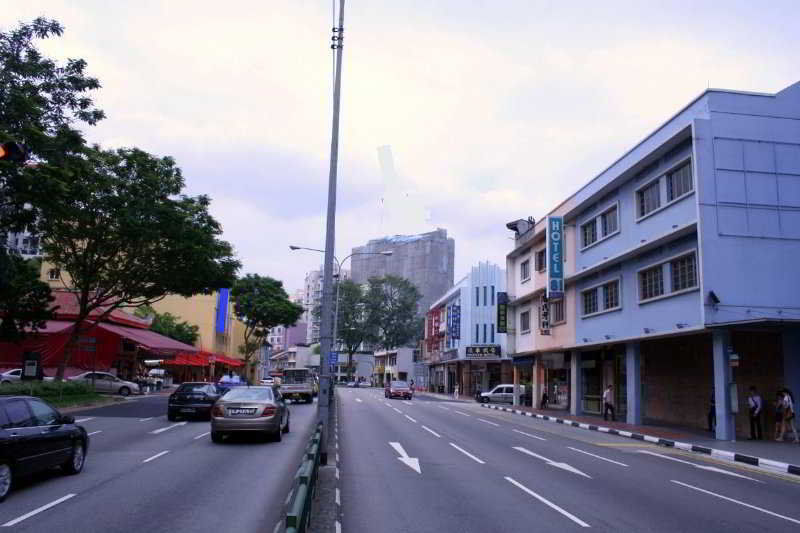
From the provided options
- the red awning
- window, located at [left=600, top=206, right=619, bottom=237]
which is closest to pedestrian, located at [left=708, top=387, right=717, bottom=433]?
window, located at [left=600, top=206, right=619, bottom=237]

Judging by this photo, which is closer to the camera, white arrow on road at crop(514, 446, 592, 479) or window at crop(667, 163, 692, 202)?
white arrow on road at crop(514, 446, 592, 479)

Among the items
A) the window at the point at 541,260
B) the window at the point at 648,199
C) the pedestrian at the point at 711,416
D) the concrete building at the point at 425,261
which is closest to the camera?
the pedestrian at the point at 711,416

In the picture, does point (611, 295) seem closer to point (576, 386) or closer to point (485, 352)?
point (576, 386)

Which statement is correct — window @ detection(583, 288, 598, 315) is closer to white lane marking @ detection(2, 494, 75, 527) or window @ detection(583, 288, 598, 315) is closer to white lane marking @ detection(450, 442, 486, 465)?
white lane marking @ detection(450, 442, 486, 465)

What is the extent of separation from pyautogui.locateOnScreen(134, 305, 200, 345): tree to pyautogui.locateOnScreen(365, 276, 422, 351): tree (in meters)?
28.3

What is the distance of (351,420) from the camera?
25.9m

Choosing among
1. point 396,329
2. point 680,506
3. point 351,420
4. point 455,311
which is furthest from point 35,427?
point 396,329

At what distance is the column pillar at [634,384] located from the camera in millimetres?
27250

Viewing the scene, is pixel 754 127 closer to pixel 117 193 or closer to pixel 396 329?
pixel 117 193

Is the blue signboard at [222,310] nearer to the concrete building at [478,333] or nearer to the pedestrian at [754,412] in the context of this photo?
the concrete building at [478,333]

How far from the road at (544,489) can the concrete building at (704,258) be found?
5545 millimetres

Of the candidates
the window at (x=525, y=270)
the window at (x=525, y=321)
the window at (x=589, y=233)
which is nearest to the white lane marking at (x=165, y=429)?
the window at (x=589, y=233)

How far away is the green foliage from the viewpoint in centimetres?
6250

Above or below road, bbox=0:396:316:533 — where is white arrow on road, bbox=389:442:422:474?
below
